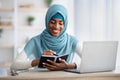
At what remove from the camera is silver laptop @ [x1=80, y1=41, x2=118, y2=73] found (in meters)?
1.42

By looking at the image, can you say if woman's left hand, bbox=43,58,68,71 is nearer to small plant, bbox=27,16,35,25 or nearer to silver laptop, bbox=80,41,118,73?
silver laptop, bbox=80,41,118,73

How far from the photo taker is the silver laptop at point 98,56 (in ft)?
4.65

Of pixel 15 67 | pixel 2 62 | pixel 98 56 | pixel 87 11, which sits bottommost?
pixel 2 62

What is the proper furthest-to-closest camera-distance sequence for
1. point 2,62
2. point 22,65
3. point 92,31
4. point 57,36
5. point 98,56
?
point 2,62 < point 92,31 < point 57,36 < point 22,65 < point 98,56

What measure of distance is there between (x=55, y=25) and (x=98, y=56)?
0.42 meters

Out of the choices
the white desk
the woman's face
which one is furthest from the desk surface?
the woman's face

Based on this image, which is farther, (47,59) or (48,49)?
(48,49)

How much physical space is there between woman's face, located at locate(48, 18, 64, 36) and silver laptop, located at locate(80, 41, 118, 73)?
383 mm

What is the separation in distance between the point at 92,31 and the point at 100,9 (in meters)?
0.40

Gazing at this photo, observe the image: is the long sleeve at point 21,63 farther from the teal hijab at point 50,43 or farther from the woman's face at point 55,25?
the woman's face at point 55,25

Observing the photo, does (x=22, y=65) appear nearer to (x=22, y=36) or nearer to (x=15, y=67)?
(x=15, y=67)

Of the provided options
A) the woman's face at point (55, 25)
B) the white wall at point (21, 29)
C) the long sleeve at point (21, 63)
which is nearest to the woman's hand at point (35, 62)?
the long sleeve at point (21, 63)

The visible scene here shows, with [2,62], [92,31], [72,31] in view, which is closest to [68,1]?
[72,31]

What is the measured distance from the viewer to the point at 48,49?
1.75 m
